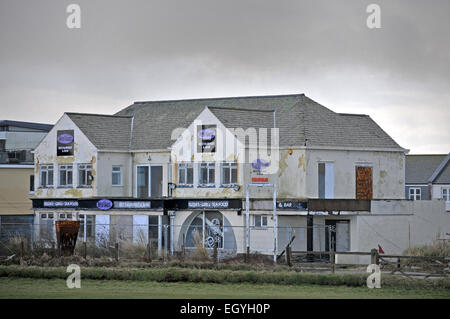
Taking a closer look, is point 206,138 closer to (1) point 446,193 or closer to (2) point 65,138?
(2) point 65,138

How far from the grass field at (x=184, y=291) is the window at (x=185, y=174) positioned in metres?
17.2

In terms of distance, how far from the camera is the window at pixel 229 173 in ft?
168

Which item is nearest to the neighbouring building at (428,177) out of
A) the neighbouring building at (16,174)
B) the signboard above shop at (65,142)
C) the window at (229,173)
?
the window at (229,173)

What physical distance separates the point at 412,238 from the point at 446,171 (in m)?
33.4

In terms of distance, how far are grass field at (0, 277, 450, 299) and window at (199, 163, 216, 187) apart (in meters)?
16.6

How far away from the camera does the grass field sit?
103ft

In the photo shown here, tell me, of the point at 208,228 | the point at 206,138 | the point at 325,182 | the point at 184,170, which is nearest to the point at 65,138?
the point at 184,170

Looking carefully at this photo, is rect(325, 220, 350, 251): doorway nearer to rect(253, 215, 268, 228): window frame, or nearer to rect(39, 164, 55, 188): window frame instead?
rect(253, 215, 268, 228): window frame

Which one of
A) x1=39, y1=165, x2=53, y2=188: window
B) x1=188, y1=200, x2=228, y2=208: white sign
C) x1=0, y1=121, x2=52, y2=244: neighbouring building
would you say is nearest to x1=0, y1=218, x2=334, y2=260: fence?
x1=188, y1=200, x2=228, y2=208: white sign

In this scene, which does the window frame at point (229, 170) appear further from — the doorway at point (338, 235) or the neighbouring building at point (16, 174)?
the neighbouring building at point (16, 174)

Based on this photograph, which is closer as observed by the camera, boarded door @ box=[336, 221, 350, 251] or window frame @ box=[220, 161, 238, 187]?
boarded door @ box=[336, 221, 350, 251]

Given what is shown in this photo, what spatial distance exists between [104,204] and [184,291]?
22578 mm
